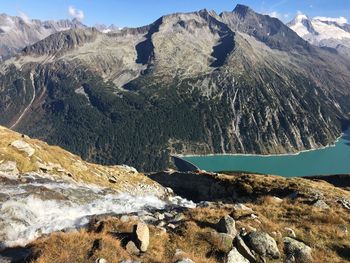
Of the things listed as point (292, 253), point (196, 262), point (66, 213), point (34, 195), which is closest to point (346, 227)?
point (292, 253)

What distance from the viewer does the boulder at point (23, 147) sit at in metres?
59.3

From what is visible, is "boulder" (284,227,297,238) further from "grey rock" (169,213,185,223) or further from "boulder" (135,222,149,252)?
"boulder" (135,222,149,252)

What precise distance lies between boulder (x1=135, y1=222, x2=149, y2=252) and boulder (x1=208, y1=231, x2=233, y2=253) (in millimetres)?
4618

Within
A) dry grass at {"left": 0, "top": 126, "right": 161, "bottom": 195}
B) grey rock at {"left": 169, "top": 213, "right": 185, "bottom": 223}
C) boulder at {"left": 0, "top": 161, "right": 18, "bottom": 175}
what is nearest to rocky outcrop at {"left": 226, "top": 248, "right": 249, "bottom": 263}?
grey rock at {"left": 169, "top": 213, "right": 185, "bottom": 223}

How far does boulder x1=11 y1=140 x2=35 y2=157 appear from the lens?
59312 millimetres

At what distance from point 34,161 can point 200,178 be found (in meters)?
34.7

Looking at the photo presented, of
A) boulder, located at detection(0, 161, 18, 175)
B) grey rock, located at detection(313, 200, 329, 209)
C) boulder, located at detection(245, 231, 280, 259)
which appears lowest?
boulder, located at detection(245, 231, 280, 259)

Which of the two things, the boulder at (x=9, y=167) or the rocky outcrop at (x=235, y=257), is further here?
the boulder at (x=9, y=167)

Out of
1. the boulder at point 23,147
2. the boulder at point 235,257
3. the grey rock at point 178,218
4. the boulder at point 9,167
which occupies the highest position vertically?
the boulder at point 23,147

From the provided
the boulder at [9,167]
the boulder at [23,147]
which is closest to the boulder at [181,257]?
the boulder at [9,167]

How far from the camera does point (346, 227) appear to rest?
3450 cm

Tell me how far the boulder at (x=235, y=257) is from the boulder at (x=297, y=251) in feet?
11.4

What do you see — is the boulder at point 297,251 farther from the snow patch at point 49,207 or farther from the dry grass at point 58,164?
the dry grass at point 58,164

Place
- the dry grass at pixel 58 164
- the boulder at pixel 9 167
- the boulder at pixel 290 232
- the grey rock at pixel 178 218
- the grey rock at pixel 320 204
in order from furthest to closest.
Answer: the dry grass at pixel 58 164 → the boulder at pixel 9 167 → the grey rock at pixel 320 204 → the grey rock at pixel 178 218 → the boulder at pixel 290 232
